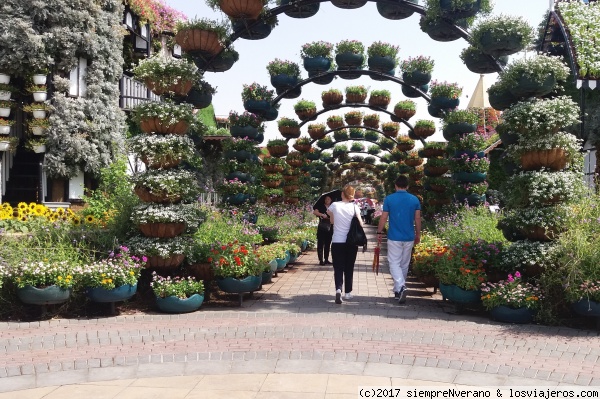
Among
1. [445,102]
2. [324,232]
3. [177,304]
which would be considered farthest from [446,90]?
[177,304]

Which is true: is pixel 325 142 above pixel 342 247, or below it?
above

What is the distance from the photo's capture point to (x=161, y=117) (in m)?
7.95

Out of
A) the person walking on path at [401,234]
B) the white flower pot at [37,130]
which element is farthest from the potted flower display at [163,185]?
the white flower pot at [37,130]

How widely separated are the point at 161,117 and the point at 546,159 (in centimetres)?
532

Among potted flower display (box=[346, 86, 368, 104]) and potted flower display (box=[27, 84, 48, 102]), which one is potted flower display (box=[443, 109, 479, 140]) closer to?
potted flower display (box=[346, 86, 368, 104])

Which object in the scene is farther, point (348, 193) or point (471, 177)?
point (471, 177)

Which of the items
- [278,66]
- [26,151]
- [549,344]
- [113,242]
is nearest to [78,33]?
[26,151]

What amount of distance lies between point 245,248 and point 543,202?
4131 millimetres

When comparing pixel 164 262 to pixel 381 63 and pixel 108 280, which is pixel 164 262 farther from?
pixel 381 63

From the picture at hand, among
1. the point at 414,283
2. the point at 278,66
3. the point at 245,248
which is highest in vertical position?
the point at 278,66

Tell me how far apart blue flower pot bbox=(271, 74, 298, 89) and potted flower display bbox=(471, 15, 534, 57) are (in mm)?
6661

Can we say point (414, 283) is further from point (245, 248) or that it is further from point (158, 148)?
point (158, 148)

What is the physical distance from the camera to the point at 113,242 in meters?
7.82

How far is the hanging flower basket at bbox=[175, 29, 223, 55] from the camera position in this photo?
9.36 metres
